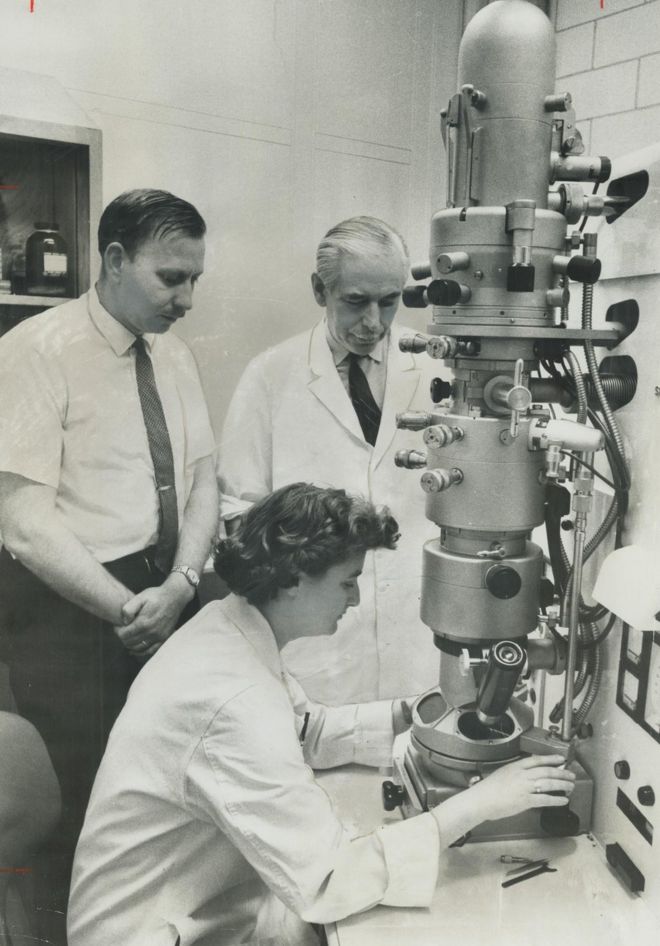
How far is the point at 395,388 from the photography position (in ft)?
5.04

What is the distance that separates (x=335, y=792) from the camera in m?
1.35

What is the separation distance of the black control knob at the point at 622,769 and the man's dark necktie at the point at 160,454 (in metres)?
0.88

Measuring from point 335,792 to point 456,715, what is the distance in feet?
0.95

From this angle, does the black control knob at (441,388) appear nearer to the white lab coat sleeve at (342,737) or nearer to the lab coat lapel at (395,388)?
the lab coat lapel at (395,388)

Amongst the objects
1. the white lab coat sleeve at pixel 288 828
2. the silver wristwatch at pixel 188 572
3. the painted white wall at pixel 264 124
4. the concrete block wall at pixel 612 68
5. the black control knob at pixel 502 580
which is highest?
the concrete block wall at pixel 612 68

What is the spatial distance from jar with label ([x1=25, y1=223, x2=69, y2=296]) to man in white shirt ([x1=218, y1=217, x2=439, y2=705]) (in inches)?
14.9

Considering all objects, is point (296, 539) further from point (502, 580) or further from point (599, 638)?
point (599, 638)

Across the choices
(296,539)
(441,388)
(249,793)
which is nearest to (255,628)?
(296,539)

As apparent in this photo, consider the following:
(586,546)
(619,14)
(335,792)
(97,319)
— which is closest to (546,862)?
(335,792)

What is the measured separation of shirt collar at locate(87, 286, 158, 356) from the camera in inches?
55.3

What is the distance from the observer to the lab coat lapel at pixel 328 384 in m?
1.50

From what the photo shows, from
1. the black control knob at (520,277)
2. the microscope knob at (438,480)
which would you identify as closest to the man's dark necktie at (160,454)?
the microscope knob at (438,480)

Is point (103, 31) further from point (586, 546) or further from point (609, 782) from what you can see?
point (609, 782)

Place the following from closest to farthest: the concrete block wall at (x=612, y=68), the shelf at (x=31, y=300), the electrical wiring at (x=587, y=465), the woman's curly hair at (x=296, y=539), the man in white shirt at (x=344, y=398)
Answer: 1. the electrical wiring at (x=587, y=465)
2. the woman's curly hair at (x=296, y=539)
3. the shelf at (x=31, y=300)
4. the man in white shirt at (x=344, y=398)
5. the concrete block wall at (x=612, y=68)
